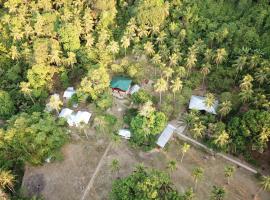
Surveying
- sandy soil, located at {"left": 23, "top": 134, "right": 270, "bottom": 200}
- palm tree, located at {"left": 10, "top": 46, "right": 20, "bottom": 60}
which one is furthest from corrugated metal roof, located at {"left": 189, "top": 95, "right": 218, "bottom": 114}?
palm tree, located at {"left": 10, "top": 46, "right": 20, "bottom": 60}

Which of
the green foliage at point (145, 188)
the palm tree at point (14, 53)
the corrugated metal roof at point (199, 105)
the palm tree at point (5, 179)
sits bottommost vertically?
the palm tree at point (5, 179)

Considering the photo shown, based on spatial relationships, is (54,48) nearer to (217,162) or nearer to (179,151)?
(179,151)

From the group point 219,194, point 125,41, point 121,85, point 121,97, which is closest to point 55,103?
point 121,97

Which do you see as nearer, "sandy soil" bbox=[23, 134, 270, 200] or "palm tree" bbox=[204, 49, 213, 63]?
"sandy soil" bbox=[23, 134, 270, 200]

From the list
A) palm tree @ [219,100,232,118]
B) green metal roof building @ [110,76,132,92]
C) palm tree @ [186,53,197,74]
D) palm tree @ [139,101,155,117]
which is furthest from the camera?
green metal roof building @ [110,76,132,92]

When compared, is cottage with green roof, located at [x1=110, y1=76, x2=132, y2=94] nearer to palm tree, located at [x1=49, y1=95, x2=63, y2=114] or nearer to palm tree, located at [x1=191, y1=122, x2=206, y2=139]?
palm tree, located at [x1=49, y1=95, x2=63, y2=114]

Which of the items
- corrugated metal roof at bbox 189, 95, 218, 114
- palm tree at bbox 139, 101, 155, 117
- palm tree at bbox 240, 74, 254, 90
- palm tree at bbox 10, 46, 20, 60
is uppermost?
palm tree at bbox 240, 74, 254, 90

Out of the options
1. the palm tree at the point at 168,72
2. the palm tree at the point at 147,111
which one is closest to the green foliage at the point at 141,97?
the palm tree at the point at 147,111

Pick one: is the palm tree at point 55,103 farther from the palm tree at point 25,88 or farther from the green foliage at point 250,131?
the green foliage at point 250,131
